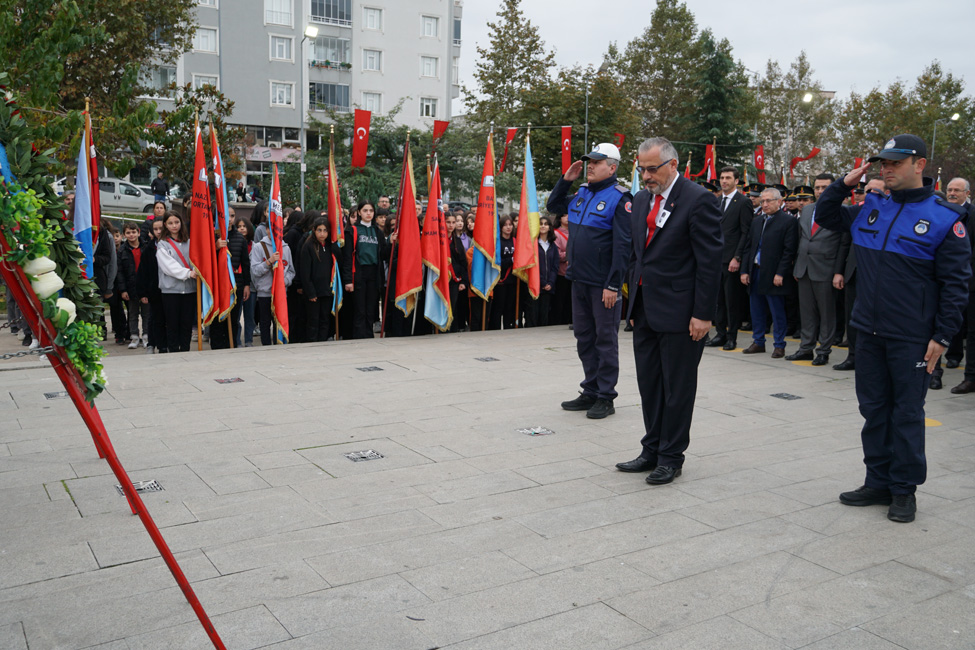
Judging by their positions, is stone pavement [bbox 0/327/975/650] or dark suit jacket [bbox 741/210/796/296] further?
dark suit jacket [bbox 741/210/796/296]

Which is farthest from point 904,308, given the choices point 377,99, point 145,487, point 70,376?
point 377,99

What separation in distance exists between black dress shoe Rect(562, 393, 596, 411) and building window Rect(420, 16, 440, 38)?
54.1 meters

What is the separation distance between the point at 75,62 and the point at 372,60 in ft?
123

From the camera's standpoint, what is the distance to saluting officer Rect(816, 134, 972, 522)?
464 centimetres

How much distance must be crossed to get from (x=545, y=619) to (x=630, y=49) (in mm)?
52698

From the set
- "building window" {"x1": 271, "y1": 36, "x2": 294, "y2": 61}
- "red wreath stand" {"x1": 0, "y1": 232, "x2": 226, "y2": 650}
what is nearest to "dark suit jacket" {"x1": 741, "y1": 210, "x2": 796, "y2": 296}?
"red wreath stand" {"x1": 0, "y1": 232, "x2": 226, "y2": 650}

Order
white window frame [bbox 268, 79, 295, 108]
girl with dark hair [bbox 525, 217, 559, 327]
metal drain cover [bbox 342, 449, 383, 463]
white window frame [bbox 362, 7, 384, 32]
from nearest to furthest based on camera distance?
metal drain cover [bbox 342, 449, 383, 463] < girl with dark hair [bbox 525, 217, 559, 327] < white window frame [bbox 268, 79, 295, 108] < white window frame [bbox 362, 7, 384, 32]

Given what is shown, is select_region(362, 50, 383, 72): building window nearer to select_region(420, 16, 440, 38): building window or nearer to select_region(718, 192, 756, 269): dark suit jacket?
select_region(420, 16, 440, 38): building window

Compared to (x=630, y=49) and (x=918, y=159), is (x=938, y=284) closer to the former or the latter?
(x=918, y=159)

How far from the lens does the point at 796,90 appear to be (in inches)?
1961

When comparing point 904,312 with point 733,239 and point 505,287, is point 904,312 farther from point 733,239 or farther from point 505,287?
point 505,287

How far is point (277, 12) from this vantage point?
51219 millimetres

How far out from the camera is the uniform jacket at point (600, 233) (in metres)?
6.89

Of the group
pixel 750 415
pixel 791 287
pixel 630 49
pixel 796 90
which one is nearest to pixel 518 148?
pixel 630 49
